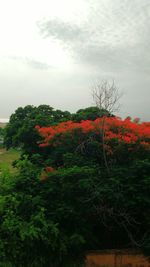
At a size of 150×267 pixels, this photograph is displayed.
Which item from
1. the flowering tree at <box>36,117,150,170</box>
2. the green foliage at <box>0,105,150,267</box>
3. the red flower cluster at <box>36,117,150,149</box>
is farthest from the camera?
the red flower cluster at <box>36,117,150,149</box>

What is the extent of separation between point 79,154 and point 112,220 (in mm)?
2567

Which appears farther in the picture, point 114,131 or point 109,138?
point 114,131

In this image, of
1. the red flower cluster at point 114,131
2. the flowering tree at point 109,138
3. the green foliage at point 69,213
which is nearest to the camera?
the green foliage at point 69,213

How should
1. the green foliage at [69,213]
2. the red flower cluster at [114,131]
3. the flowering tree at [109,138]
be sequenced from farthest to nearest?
1. the red flower cluster at [114,131]
2. the flowering tree at [109,138]
3. the green foliage at [69,213]

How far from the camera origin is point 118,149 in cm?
994

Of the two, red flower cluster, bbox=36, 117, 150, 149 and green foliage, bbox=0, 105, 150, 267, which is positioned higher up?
red flower cluster, bbox=36, 117, 150, 149

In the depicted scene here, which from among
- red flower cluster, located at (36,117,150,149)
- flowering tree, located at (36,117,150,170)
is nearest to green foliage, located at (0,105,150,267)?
flowering tree, located at (36,117,150,170)

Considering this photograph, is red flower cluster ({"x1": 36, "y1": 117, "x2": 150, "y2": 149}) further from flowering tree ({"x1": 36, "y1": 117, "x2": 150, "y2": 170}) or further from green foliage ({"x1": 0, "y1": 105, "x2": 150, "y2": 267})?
green foliage ({"x1": 0, "y1": 105, "x2": 150, "y2": 267})

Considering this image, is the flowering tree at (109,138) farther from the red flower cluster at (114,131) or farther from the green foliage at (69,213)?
the green foliage at (69,213)

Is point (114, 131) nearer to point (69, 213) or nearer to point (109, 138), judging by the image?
point (109, 138)

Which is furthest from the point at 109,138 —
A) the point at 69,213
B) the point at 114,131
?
the point at 69,213

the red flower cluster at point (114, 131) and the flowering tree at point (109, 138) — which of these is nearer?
the flowering tree at point (109, 138)

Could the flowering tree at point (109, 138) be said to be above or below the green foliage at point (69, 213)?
above

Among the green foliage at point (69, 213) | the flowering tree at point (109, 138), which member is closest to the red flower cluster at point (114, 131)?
the flowering tree at point (109, 138)
